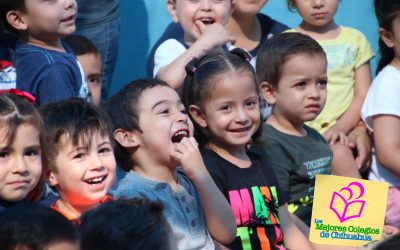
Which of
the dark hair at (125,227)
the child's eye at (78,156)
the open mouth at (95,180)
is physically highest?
the dark hair at (125,227)

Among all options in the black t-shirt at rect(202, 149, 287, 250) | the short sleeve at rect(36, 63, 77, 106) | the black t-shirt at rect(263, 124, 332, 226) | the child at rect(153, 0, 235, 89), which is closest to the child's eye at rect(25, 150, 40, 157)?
the short sleeve at rect(36, 63, 77, 106)

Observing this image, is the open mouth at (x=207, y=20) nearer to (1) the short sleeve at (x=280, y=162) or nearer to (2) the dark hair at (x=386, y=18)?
(1) the short sleeve at (x=280, y=162)

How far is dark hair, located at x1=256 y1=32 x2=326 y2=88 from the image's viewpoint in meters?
4.52

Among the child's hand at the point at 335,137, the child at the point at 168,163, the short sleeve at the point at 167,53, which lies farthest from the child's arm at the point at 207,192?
the child's hand at the point at 335,137

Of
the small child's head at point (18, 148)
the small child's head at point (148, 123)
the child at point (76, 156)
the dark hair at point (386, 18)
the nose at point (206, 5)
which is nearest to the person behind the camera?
the small child's head at point (18, 148)

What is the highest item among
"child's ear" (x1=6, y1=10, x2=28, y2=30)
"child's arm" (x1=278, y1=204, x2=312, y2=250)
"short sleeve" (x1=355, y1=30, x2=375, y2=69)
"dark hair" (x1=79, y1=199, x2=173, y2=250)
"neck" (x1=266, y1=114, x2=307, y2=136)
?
"dark hair" (x1=79, y1=199, x2=173, y2=250)

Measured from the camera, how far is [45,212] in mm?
2506

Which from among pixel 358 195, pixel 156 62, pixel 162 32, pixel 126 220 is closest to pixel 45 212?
pixel 126 220

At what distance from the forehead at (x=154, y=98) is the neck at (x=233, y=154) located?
0.37 metres

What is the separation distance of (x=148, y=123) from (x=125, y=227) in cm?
133

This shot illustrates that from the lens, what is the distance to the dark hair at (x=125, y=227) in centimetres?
242

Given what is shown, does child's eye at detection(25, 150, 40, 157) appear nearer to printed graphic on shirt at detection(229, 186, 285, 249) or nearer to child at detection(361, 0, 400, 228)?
printed graphic on shirt at detection(229, 186, 285, 249)

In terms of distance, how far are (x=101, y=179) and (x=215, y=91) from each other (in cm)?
70

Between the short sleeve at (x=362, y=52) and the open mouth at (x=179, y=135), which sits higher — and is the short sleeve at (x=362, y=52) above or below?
below
